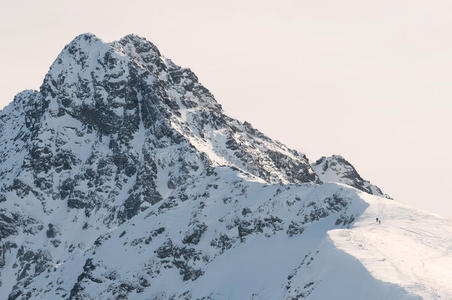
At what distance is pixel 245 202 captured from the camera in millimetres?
Answer: 153625

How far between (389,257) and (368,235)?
1106 centimetres

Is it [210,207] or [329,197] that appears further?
[210,207]

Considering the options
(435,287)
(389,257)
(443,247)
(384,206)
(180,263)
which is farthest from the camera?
(180,263)

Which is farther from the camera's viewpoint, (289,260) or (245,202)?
(245,202)

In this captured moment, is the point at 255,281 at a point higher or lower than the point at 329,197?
lower

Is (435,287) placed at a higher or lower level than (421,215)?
lower

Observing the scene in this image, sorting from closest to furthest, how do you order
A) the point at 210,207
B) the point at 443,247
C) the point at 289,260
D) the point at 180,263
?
the point at 443,247, the point at 289,260, the point at 180,263, the point at 210,207

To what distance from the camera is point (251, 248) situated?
454 feet

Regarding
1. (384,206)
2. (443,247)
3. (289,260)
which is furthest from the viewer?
(384,206)

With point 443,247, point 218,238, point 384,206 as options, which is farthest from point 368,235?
point 218,238

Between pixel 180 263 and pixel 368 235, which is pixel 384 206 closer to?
pixel 368 235

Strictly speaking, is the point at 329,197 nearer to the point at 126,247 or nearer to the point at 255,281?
the point at 255,281

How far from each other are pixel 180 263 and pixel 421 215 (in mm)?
38508

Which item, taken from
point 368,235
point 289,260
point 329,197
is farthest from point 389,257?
point 329,197
